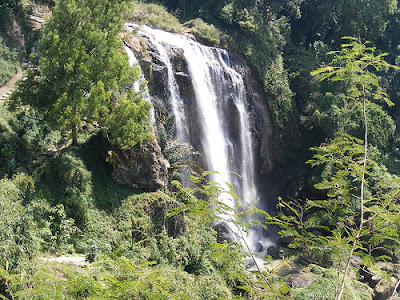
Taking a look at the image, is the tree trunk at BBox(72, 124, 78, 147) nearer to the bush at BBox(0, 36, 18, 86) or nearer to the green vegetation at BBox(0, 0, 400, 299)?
the green vegetation at BBox(0, 0, 400, 299)

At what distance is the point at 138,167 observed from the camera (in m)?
12.6

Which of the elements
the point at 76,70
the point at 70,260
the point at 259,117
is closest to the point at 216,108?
the point at 259,117

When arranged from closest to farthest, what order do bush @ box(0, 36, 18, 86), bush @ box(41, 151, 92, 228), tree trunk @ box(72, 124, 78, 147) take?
bush @ box(41, 151, 92, 228)
tree trunk @ box(72, 124, 78, 147)
bush @ box(0, 36, 18, 86)

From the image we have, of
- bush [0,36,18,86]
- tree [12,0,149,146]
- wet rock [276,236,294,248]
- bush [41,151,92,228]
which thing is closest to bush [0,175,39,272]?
bush [41,151,92,228]

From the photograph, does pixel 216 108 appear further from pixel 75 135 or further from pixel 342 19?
pixel 342 19

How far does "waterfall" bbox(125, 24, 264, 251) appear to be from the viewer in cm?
1830

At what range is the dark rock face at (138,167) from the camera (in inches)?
487

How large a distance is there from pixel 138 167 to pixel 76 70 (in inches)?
137

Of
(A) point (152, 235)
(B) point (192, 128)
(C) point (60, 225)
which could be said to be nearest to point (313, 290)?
(C) point (60, 225)

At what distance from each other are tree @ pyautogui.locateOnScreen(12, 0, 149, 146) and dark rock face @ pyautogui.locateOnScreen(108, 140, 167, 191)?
2.56 ft

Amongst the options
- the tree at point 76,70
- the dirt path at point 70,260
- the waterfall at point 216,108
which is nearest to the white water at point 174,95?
the waterfall at point 216,108

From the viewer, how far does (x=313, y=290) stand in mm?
3713

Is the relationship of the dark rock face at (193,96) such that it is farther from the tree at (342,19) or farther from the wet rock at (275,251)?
the tree at (342,19)

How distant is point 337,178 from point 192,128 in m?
15.1
